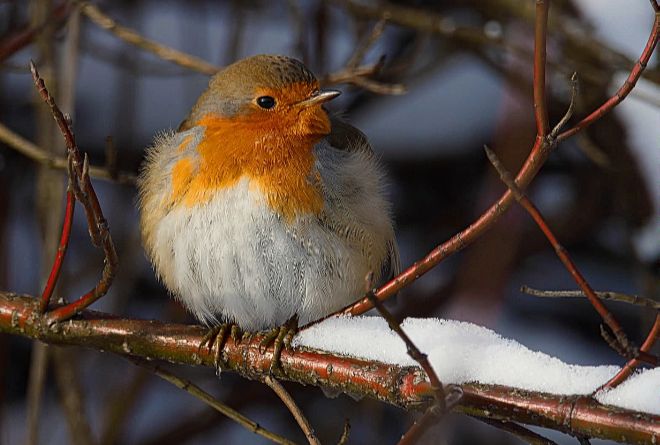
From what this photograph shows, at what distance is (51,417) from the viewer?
180 inches

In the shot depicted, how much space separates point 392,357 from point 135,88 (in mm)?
2909

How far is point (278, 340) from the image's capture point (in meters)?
2.41

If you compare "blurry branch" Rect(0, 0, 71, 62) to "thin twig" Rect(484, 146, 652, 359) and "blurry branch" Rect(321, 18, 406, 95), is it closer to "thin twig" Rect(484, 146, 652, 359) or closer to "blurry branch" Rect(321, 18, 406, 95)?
"blurry branch" Rect(321, 18, 406, 95)

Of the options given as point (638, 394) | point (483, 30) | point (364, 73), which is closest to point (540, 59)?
point (638, 394)

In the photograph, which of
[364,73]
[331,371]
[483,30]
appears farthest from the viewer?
[483,30]

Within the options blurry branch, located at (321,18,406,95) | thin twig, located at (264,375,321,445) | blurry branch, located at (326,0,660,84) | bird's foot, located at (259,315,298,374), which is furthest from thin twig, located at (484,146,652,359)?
blurry branch, located at (326,0,660,84)

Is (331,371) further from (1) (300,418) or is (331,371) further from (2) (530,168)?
(2) (530,168)

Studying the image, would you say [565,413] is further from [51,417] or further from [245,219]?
[51,417]

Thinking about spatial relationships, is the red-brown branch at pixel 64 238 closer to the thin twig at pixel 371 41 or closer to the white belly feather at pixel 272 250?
the white belly feather at pixel 272 250

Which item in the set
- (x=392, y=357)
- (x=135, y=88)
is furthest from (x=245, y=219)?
(x=135, y=88)

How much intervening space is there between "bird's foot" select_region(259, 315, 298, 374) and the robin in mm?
188

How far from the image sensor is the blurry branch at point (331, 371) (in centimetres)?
183

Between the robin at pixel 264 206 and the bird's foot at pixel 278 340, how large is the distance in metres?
0.19

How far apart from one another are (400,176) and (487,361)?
9.44 ft
